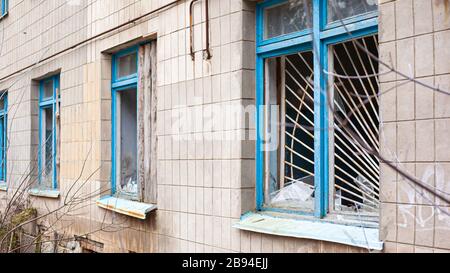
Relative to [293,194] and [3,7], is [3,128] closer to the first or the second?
[3,7]

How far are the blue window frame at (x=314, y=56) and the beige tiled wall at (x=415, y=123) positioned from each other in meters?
0.39

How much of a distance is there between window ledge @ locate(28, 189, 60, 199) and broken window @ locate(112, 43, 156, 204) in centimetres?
174

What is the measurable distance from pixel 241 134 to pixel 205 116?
583mm

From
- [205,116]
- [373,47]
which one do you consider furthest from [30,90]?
[373,47]

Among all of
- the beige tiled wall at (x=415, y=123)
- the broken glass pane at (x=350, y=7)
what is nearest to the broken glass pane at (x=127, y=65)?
the broken glass pane at (x=350, y=7)

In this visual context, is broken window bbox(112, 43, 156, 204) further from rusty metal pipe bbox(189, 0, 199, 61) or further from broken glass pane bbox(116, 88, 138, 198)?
rusty metal pipe bbox(189, 0, 199, 61)

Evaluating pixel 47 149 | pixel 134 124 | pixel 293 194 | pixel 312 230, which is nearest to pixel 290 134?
pixel 293 194

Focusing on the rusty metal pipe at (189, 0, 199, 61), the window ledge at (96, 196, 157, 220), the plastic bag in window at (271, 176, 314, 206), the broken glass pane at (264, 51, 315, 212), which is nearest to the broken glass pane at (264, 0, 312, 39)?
the broken glass pane at (264, 51, 315, 212)

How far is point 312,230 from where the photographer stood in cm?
448

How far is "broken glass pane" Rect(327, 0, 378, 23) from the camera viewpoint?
4.32 m

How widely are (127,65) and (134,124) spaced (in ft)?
2.46

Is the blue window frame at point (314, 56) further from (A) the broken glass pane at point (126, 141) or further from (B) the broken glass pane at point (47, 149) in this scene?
(B) the broken glass pane at point (47, 149)

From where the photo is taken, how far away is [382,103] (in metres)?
3.97
